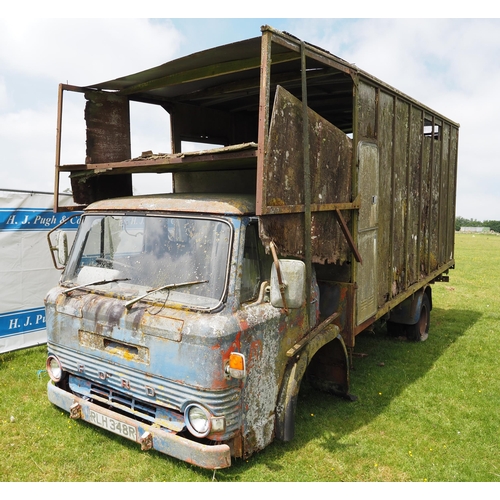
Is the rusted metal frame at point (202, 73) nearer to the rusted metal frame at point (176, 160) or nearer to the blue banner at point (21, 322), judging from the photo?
the rusted metal frame at point (176, 160)

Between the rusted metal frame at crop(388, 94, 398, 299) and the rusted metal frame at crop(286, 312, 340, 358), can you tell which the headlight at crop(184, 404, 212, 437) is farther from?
the rusted metal frame at crop(388, 94, 398, 299)

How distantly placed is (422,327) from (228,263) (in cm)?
540

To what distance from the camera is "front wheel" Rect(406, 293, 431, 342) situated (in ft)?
25.2

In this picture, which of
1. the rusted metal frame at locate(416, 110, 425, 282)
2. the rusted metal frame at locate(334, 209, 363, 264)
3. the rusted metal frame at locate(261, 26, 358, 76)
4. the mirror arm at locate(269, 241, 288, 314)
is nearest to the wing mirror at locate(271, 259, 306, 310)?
the mirror arm at locate(269, 241, 288, 314)

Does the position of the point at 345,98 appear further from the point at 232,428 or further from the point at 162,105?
the point at 232,428

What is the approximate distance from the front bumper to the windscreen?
94 centimetres

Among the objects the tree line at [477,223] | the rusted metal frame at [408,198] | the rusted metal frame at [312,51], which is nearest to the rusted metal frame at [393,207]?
the rusted metal frame at [408,198]

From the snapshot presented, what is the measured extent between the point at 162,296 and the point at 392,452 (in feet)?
8.01

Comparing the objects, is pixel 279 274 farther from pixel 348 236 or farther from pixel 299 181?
pixel 348 236

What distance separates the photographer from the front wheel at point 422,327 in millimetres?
7691

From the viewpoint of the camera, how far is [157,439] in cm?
352

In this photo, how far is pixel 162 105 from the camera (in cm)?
602

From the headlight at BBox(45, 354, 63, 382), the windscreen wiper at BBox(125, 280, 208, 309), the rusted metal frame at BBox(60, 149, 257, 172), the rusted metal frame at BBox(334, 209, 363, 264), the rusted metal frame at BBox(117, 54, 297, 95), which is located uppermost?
the rusted metal frame at BBox(117, 54, 297, 95)

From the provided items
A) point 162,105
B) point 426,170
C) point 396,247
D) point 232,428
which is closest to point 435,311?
point 426,170
